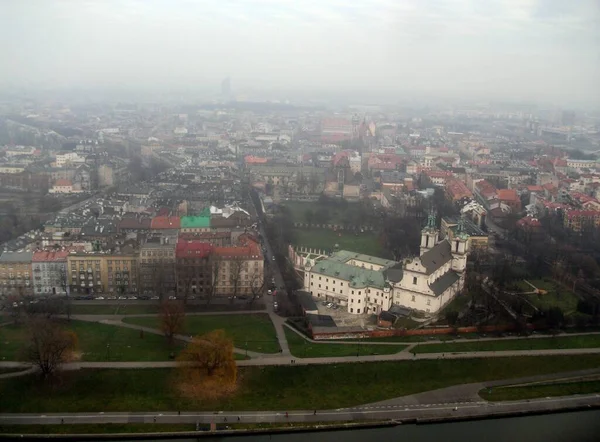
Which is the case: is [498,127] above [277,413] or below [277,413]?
above

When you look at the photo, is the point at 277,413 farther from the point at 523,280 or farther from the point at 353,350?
the point at 523,280

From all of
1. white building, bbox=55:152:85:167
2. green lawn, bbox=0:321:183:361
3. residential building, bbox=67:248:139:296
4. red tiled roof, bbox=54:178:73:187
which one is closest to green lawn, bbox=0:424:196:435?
green lawn, bbox=0:321:183:361

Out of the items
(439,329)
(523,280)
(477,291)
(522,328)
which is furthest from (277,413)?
(523,280)

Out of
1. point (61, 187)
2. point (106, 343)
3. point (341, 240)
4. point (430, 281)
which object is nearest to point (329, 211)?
point (341, 240)

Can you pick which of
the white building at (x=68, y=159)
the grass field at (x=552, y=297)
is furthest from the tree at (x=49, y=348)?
the white building at (x=68, y=159)

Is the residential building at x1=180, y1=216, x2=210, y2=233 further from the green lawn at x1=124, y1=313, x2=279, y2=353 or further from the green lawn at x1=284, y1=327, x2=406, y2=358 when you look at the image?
the green lawn at x1=284, y1=327, x2=406, y2=358

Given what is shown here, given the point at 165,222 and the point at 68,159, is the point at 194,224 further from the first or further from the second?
the point at 68,159

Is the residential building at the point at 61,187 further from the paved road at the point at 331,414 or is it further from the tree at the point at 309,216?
the paved road at the point at 331,414
